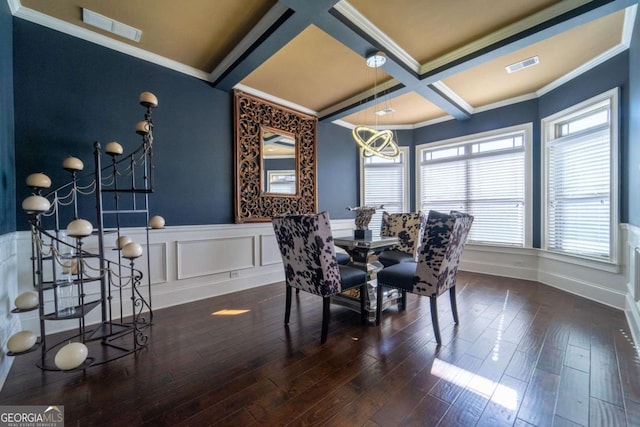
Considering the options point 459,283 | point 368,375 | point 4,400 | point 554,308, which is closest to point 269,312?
point 368,375

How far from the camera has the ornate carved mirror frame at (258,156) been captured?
11.4 feet

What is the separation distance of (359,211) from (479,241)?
2.87 meters

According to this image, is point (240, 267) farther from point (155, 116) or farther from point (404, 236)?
point (404, 236)

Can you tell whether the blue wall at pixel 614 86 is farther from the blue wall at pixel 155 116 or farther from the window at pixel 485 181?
the window at pixel 485 181

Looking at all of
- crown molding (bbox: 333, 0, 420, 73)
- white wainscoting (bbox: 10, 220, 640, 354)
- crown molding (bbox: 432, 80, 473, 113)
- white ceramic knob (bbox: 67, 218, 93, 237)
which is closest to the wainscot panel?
white wainscoting (bbox: 10, 220, 640, 354)

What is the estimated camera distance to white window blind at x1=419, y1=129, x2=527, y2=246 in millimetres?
4090

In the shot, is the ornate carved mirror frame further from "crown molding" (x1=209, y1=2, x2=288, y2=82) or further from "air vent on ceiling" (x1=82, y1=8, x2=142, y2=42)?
"air vent on ceiling" (x1=82, y1=8, x2=142, y2=42)

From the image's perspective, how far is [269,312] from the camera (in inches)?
108

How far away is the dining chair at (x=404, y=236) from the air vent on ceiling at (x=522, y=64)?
2.04m

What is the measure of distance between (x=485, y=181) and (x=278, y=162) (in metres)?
3.55

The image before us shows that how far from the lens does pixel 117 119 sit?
103 inches

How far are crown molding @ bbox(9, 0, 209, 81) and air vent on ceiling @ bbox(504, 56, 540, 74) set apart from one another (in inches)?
147

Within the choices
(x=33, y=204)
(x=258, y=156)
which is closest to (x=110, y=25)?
(x=33, y=204)

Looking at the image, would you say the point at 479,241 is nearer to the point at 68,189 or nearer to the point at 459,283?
the point at 459,283
